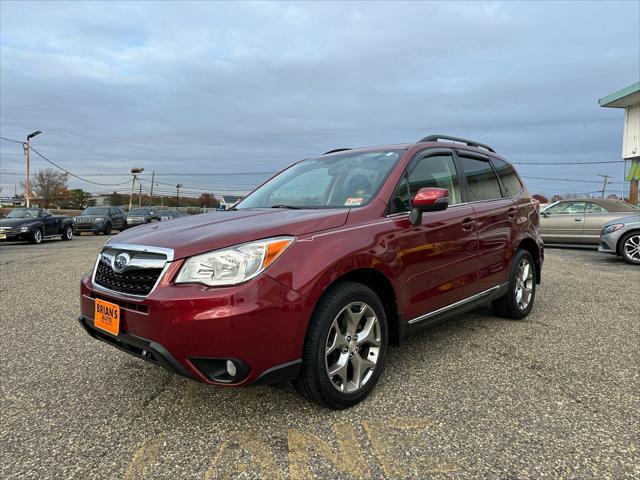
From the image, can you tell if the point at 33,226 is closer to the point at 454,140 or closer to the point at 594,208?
the point at 454,140

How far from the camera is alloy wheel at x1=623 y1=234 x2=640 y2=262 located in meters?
8.94

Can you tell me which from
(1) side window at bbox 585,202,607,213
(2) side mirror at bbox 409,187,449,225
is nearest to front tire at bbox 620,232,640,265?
(1) side window at bbox 585,202,607,213

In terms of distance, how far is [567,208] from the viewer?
464 inches

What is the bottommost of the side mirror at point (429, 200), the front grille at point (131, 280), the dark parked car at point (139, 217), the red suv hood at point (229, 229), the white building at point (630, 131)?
the dark parked car at point (139, 217)

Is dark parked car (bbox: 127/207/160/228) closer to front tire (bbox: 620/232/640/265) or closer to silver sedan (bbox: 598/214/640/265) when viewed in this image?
silver sedan (bbox: 598/214/640/265)

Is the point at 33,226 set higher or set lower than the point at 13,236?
higher

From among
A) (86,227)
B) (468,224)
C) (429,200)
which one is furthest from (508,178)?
(86,227)

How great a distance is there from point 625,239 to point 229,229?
9.40 metres

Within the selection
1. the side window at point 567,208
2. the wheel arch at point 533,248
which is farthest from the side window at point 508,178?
the side window at point 567,208

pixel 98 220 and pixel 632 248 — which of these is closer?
pixel 632 248

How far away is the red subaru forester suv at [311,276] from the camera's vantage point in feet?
7.22

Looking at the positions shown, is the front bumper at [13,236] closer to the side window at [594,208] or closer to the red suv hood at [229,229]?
the red suv hood at [229,229]

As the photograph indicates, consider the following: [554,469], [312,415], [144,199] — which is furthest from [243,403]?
[144,199]

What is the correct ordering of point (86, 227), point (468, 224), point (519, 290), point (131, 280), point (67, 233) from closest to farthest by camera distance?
point (131, 280), point (468, 224), point (519, 290), point (67, 233), point (86, 227)
